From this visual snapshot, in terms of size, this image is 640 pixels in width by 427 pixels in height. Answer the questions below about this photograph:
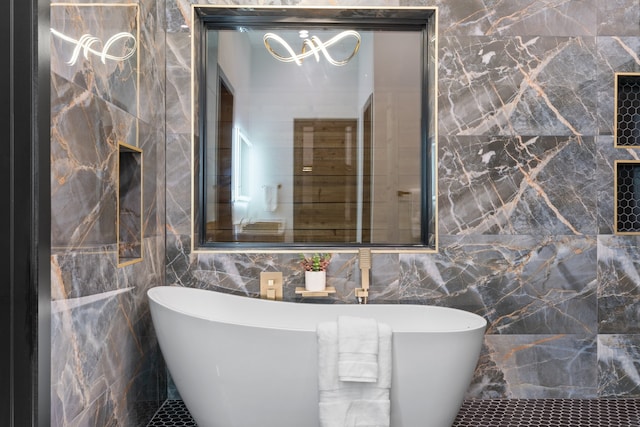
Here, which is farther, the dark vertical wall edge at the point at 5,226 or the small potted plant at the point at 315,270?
the small potted plant at the point at 315,270

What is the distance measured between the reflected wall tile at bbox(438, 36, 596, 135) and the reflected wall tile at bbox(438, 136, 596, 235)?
3.3 inches

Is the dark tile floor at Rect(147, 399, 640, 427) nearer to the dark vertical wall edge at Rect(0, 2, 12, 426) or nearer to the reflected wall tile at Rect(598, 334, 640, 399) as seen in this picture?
the reflected wall tile at Rect(598, 334, 640, 399)

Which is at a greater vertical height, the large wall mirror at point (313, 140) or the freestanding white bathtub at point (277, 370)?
the large wall mirror at point (313, 140)

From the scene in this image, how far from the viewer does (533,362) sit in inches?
110

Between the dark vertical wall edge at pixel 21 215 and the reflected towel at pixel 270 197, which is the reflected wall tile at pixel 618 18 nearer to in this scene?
the reflected towel at pixel 270 197

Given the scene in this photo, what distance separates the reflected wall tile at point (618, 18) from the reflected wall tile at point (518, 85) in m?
0.12

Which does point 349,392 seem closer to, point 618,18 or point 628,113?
point 628,113

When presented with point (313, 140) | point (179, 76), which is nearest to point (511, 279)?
point (313, 140)

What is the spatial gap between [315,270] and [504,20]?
1.75 m

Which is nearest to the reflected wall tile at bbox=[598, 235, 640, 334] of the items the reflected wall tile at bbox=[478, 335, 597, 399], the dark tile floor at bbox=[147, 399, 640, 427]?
the reflected wall tile at bbox=[478, 335, 597, 399]

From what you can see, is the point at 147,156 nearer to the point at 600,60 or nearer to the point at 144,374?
the point at 144,374

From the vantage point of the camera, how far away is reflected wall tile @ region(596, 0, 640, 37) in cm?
277

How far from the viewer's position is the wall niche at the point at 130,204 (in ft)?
7.70

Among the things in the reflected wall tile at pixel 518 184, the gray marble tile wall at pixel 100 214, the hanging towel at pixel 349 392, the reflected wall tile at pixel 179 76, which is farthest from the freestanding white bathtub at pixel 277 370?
the reflected wall tile at pixel 179 76
